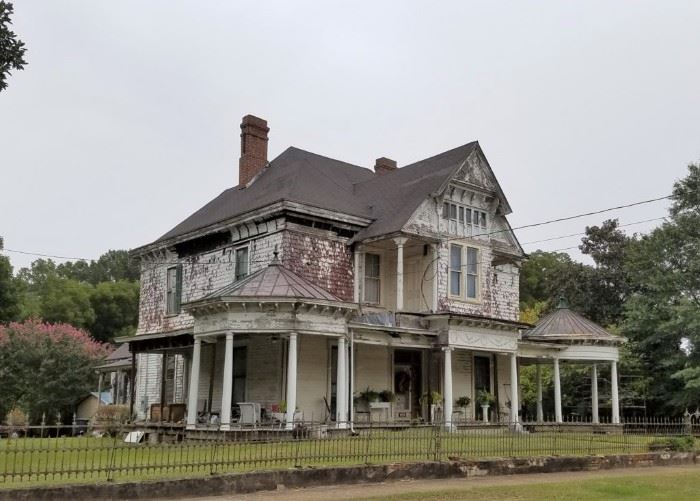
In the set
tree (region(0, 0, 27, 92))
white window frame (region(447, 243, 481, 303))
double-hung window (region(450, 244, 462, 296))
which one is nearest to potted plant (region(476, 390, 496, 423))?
white window frame (region(447, 243, 481, 303))

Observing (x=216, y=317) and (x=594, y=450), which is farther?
(x=216, y=317)

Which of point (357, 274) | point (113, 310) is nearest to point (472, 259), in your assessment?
point (357, 274)

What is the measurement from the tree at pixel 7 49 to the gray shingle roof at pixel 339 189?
405 inches

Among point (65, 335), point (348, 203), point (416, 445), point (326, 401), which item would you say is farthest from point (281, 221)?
Result: point (65, 335)

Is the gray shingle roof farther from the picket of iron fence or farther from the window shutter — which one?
the picket of iron fence

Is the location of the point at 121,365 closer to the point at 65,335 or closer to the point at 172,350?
the point at 65,335

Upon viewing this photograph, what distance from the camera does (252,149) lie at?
31.9 m

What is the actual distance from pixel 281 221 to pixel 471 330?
715 cm

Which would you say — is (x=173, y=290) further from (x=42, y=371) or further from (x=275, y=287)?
(x=42, y=371)

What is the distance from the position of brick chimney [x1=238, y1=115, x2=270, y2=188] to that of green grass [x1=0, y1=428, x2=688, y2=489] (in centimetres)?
1586

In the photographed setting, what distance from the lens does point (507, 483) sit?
51.8ft

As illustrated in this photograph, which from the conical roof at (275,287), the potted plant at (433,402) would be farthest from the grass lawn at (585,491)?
the potted plant at (433,402)

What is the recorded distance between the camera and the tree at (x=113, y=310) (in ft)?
230

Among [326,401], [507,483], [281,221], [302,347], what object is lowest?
[507,483]
